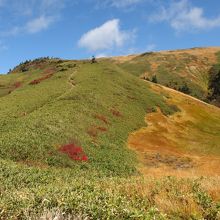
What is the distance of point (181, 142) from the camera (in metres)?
68.6

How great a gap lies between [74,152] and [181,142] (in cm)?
2872

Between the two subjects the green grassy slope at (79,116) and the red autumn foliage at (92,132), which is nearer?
the green grassy slope at (79,116)

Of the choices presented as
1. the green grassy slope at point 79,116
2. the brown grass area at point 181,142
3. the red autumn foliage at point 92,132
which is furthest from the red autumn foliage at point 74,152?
the red autumn foliage at point 92,132

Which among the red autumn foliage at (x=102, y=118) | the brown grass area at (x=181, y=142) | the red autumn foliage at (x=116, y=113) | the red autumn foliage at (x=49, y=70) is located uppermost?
the red autumn foliage at (x=49, y=70)

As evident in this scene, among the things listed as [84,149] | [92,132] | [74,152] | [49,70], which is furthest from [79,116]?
[49,70]

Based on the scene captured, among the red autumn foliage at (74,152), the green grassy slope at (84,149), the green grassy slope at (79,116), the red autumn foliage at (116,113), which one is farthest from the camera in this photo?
the red autumn foliage at (116,113)

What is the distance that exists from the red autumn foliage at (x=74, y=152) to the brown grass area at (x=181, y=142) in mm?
7354

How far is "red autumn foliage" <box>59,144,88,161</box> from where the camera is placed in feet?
144

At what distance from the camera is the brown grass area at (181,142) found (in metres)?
50.0

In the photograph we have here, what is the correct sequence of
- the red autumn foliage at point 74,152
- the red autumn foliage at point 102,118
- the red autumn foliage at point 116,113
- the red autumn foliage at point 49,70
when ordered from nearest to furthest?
the red autumn foliage at point 74,152
the red autumn foliage at point 102,118
the red autumn foliage at point 116,113
the red autumn foliage at point 49,70

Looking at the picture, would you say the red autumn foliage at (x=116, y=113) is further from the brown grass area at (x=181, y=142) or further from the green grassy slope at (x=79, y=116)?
the brown grass area at (x=181, y=142)

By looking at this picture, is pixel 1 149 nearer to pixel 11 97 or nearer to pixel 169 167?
pixel 169 167

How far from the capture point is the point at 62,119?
A: 5734 cm

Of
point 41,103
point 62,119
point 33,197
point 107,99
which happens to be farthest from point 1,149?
point 107,99
